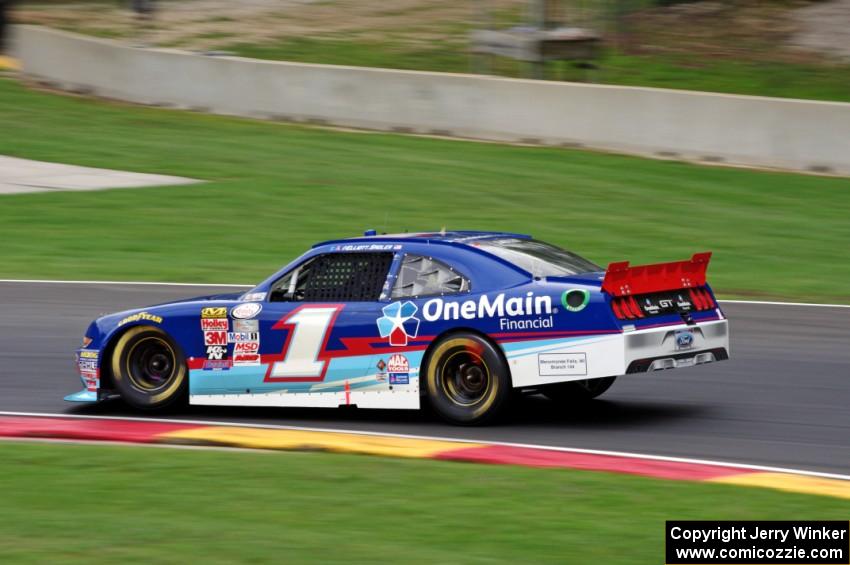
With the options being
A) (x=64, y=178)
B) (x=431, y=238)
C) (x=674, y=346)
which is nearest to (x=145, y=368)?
(x=431, y=238)

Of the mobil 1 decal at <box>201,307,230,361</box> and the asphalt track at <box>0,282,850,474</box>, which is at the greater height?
the mobil 1 decal at <box>201,307,230,361</box>

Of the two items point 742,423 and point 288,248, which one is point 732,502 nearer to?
point 742,423

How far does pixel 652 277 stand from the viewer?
9.74 meters

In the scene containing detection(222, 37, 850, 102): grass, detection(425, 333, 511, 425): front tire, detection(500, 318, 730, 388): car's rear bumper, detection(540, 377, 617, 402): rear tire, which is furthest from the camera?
detection(222, 37, 850, 102): grass

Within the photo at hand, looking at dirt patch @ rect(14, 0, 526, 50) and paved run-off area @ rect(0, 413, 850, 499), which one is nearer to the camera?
paved run-off area @ rect(0, 413, 850, 499)

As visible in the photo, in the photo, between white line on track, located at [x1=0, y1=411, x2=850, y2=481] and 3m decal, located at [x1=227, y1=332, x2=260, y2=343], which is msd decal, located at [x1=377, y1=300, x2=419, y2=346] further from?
3m decal, located at [x1=227, y1=332, x2=260, y2=343]

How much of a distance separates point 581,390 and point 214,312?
112 inches

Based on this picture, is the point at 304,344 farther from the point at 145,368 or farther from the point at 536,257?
the point at 536,257

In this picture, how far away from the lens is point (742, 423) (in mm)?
10047

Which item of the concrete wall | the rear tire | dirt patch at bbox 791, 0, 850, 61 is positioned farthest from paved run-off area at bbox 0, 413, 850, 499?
dirt patch at bbox 791, 0, 850, 61

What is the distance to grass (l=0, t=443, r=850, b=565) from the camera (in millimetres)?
6633

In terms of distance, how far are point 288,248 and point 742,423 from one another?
965 cm

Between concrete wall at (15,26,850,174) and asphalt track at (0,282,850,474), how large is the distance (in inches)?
354

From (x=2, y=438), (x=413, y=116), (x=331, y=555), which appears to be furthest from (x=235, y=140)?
(x=331, y=555)
